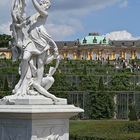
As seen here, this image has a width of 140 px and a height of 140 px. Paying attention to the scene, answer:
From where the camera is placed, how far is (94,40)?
140m

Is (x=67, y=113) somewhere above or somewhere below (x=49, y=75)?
below

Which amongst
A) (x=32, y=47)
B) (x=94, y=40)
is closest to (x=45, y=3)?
(x=32, y=47)

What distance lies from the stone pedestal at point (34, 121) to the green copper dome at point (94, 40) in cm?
12677

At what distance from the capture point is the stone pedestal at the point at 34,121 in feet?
33.0

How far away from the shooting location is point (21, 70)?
1074 centimetres

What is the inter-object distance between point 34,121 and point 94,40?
5120 inches

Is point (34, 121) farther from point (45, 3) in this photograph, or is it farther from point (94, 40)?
point (94, 40)

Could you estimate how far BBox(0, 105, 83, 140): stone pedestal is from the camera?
10.1 meters

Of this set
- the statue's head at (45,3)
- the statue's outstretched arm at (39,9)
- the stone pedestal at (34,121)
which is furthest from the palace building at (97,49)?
the stone pedestal at (34,121)

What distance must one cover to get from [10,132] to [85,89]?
3188 cm

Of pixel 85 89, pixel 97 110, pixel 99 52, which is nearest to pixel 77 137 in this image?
pixel 97 110

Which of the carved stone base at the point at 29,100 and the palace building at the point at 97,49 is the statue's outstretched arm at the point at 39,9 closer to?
the carved stone base at the point at 29,100

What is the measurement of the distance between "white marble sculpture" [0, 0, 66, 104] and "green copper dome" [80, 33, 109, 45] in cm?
12637

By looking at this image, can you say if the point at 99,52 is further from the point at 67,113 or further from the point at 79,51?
the point at 67,113
